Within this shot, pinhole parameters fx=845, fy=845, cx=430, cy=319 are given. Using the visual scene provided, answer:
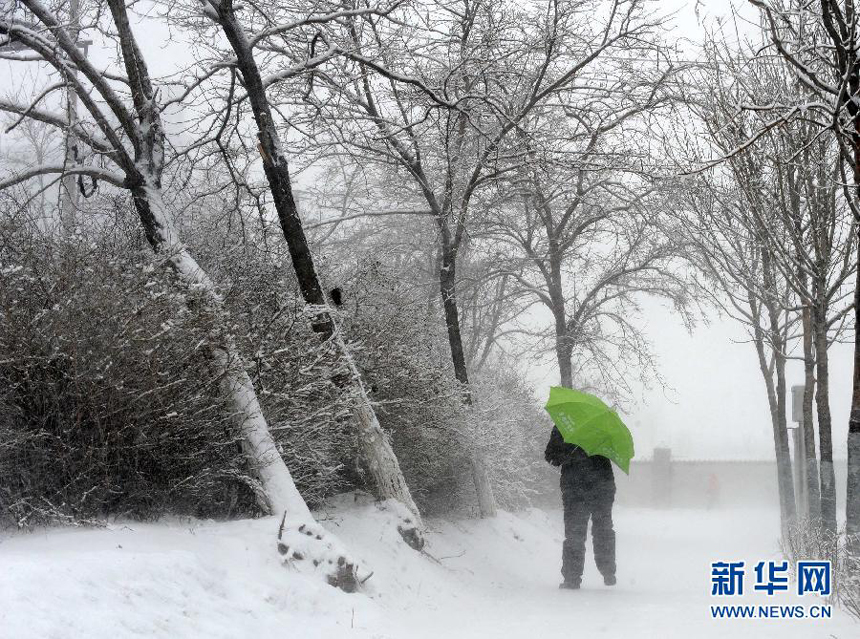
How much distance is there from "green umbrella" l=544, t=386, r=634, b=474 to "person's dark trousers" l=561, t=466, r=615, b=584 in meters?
0.36

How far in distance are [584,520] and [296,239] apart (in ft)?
12.9

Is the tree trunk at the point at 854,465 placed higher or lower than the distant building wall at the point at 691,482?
higher

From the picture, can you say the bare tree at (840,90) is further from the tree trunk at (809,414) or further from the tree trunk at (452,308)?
the tree trunk at (452,308)

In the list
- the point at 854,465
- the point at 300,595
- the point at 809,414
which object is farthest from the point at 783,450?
the point at 300,595

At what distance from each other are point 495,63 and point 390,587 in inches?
247

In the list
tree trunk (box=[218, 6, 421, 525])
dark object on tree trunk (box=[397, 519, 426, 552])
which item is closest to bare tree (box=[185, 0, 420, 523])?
tree trunk (box=[218, 6, 421, 525])

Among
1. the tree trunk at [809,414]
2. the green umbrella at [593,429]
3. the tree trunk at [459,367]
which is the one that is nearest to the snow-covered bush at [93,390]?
the green umbrella at [593,429]

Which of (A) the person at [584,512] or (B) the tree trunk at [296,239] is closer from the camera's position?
(B) the tree trunk at [296,239]

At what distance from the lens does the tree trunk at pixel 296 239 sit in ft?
25.5

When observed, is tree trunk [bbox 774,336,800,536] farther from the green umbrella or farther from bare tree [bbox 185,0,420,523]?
bare tree [bbox 185,0,420,523]

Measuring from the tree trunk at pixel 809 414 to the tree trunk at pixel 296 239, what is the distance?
16.8 ft

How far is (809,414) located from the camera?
37.9 ft

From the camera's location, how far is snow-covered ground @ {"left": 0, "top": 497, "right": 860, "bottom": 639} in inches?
152

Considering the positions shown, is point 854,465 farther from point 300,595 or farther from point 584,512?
point 300,595
